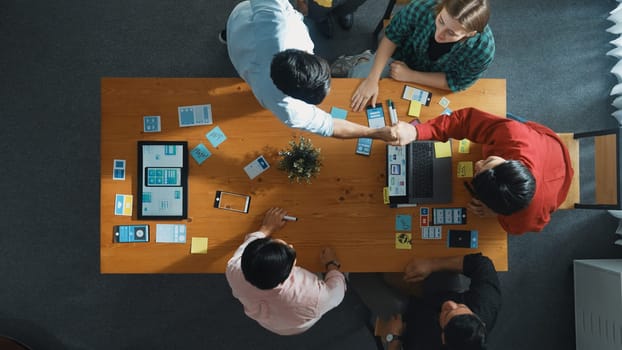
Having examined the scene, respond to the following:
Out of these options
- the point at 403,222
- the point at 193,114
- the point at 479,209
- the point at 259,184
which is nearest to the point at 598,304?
the point at 479,209

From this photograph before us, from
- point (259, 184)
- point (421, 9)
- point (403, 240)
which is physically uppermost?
point (421, 9)

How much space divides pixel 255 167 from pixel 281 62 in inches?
24.7

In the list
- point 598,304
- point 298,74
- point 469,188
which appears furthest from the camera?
point 598,304

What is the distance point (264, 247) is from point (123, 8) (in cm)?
208

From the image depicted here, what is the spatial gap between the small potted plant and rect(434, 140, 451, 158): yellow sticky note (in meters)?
0.57

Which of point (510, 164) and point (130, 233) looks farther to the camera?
point (130, 233)

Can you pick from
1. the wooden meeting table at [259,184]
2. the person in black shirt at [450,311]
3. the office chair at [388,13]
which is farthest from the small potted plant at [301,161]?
the office chair at [388,13]

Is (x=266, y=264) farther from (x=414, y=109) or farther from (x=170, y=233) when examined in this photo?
(x=414, y=109)

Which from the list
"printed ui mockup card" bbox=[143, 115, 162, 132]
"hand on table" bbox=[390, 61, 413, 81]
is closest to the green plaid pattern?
"hand on table" bbox=[390, 61, 413, 81]

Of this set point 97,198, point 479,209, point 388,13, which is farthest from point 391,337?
point 97,198

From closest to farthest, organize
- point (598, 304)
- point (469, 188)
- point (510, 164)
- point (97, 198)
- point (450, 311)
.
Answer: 1. point (510, 164)
2. point (450, 311)
3. point (469, 188)
4. point (598, 304)
5. point (97, 198)

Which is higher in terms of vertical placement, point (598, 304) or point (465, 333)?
point (465, 333)

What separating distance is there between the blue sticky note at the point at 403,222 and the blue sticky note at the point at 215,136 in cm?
94

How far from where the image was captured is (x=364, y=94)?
6.34ft
